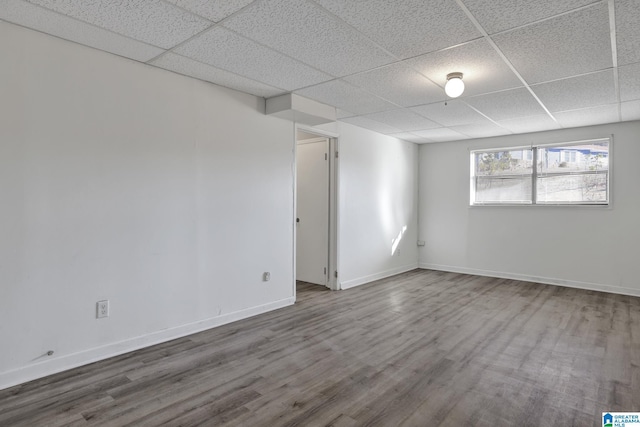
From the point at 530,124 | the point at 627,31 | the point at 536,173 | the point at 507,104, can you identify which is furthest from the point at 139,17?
the point at 536,173

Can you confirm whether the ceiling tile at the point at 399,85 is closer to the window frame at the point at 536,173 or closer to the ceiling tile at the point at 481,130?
the ceiling tile at the point at 481,130

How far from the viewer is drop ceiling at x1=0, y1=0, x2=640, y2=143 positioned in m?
2.16

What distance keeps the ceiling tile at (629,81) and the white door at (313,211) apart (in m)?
3.25

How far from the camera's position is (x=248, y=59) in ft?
9.56

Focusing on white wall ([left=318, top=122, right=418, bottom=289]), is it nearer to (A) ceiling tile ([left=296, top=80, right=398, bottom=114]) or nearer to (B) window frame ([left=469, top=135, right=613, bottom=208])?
(A) ceiling tile ([left=296, top=80, right=398, bottom=114])

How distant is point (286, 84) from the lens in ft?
11.6

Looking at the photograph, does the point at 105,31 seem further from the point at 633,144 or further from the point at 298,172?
the point at 633,144

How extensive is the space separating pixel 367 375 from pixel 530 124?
14.3 feet

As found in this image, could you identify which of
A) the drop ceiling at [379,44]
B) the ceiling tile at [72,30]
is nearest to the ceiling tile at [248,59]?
the drop ceiling at [379,44]

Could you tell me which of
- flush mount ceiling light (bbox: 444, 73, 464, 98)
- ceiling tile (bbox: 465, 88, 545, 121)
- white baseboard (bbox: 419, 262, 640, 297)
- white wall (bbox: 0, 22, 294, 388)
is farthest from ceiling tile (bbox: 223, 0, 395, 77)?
white baseboard (bbox: 419, 262, 640, 297)

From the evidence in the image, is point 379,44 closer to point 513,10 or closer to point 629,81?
point 513,10

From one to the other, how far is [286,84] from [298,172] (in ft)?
7.27

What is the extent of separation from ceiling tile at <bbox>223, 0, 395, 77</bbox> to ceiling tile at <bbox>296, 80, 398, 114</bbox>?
48 cm

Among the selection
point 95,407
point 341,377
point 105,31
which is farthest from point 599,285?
point 105,31
